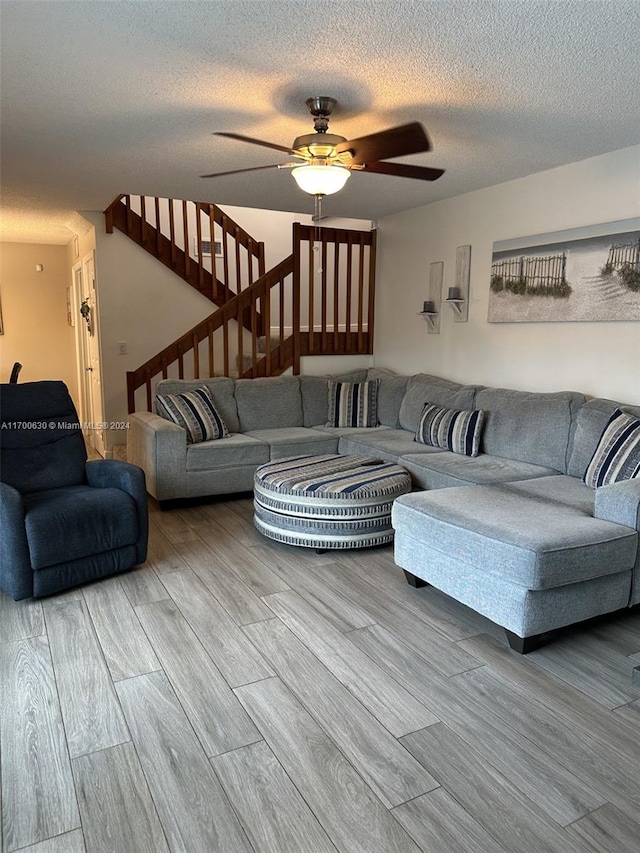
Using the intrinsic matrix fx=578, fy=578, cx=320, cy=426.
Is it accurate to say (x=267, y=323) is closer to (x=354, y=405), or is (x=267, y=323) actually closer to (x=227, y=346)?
(x=227, y=346)

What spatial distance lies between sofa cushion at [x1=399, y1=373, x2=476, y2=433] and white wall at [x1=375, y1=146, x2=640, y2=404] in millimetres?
254

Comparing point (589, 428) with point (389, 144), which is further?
point (589, 428)

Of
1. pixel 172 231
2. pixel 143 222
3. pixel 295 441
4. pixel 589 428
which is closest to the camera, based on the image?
pixel 589 428

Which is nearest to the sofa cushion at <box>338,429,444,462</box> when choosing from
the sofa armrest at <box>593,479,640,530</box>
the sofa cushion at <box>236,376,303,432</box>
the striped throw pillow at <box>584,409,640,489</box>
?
the sofa cushion at <box>236,376,303,432</box>

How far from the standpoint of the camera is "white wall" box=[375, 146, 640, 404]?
372 centimetres

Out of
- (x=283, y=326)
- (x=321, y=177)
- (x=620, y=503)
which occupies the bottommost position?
(x=620, y=503)

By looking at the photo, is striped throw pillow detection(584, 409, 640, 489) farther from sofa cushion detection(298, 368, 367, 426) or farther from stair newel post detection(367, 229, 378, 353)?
stair newel post detection(367, 229, 378, 353)

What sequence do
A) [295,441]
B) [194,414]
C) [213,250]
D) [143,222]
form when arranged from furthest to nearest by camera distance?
[213,250] < [143,222] < [295,441] < [194,414]

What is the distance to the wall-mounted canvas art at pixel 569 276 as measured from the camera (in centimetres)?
362

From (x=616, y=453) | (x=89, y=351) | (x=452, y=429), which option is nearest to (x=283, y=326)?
(x=452, y=429)

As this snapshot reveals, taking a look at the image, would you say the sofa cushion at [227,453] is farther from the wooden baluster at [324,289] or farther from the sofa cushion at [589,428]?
the sofa cushion at [589,428]

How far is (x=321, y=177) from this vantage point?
285cm

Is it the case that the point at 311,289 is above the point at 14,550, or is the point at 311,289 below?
above

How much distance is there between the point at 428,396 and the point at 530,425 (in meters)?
1.10
